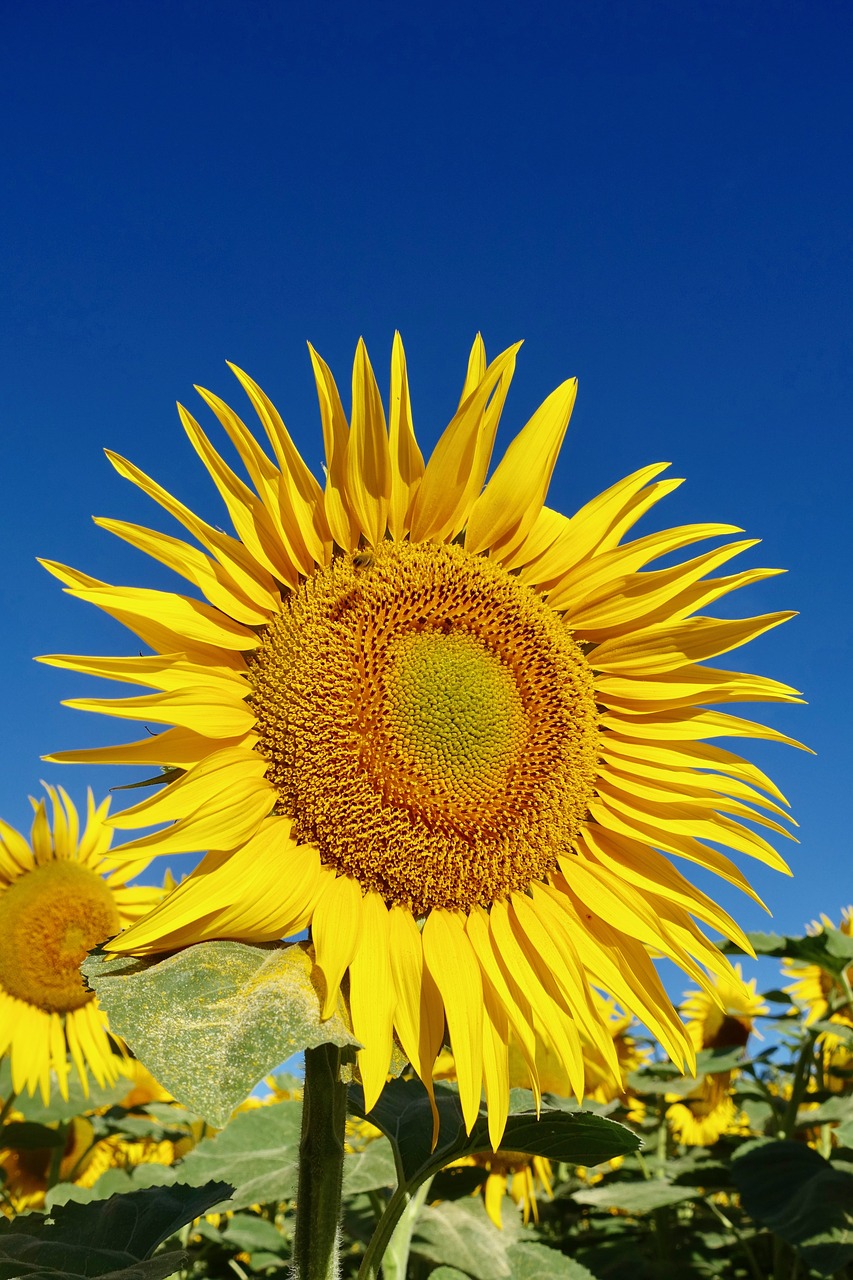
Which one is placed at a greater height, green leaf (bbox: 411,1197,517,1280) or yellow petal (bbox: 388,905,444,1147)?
yellow petal (bbox: 388,905,444,1147)

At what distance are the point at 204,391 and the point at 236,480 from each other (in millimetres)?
195

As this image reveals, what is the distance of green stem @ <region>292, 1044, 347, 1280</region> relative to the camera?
6.55 ft

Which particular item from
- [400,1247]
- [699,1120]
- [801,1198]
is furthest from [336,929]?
[699,1120]

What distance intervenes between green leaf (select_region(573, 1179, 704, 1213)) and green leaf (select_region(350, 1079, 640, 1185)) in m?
2.18

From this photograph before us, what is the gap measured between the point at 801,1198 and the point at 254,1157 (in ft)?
6.51

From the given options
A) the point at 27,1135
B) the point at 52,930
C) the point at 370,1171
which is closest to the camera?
the point at 370,1171

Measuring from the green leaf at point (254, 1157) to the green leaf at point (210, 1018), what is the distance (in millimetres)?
1355

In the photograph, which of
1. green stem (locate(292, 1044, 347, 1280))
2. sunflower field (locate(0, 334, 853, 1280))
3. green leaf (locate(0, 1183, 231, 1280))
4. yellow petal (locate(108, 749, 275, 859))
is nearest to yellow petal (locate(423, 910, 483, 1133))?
sunflower field (locate(0, 334, 853, 1280))

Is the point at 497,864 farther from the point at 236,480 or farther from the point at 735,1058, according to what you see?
the point at 735,1058

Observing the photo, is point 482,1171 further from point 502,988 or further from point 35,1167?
point 35,1167

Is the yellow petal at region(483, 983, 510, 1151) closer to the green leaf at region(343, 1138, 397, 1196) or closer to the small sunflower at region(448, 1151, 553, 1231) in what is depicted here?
the green leaf at region(343, 1138, 397, 1196)

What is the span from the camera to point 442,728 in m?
2.41

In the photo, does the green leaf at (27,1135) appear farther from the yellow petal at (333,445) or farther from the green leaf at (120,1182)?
the yellow petal at (333,445)

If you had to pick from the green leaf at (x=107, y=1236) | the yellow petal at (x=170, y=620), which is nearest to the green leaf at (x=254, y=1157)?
the green leaf at (x=107, y=1236)
